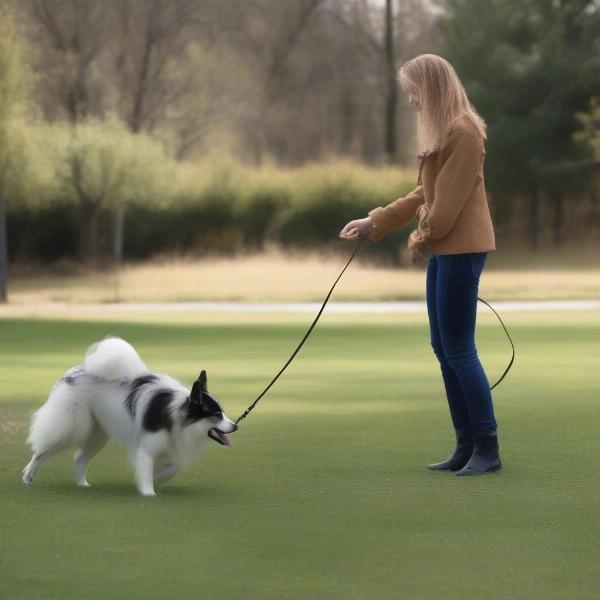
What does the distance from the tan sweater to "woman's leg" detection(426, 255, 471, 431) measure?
0.51 feet

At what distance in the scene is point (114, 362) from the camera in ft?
23.4

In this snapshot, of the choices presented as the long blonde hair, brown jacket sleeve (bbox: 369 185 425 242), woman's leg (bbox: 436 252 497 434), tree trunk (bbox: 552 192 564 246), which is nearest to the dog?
woman's leg (bbox: 436 252 497 434)

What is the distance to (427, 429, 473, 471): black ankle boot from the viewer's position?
25.6ft

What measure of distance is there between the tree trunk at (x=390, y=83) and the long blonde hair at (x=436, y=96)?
41241mm

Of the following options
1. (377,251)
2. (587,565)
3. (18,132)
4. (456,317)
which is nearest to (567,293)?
(377,251)

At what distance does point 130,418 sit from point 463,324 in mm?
1786

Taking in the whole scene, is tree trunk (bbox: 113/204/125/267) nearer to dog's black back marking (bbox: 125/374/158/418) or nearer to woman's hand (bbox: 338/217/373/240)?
woman's hand (bbox: 338/217/373/240)

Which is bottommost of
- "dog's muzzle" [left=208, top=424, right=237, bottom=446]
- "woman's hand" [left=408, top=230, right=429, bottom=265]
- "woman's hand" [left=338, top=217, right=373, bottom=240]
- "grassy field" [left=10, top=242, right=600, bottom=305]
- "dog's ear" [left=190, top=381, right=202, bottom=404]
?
"grassy field" [left=10, top=242, right=600, bottom=305]

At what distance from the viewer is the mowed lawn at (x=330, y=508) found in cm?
521

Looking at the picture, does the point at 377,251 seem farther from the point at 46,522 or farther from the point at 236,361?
the point at 46,522

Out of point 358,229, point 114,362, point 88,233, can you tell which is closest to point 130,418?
point 114,362

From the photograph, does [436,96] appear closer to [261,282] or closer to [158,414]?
[158,414]

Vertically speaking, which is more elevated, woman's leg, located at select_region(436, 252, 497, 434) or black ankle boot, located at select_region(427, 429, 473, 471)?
woman's leg, located at select_region(436, 252, 497, 434)

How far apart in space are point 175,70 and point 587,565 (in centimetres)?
4404
